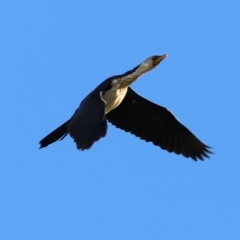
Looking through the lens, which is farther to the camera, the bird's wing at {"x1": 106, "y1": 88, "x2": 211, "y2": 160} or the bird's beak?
the bird's wing at {"x1": 106, "y1": 88, "x2": 211, "y2": 160}

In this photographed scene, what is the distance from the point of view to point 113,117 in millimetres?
19328

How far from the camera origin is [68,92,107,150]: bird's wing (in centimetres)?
1531

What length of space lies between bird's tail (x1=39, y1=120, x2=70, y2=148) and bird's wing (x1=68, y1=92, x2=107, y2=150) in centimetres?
63

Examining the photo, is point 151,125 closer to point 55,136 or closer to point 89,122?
point 55,136

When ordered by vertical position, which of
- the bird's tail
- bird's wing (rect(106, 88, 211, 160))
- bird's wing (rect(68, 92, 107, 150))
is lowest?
bird's wing (rect(68, 92, 107, 150))

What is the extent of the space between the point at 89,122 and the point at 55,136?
2.09 metres

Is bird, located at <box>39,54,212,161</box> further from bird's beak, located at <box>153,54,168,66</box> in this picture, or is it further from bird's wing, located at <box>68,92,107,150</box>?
bird's wing, located at <box>68,92,107,150</box>

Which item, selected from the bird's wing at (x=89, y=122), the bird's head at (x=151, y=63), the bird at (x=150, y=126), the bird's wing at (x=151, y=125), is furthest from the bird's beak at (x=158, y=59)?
the bird's wing at (x=151, y=125)

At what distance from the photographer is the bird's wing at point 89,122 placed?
50.2 feet

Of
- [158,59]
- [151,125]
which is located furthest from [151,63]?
[151,125]

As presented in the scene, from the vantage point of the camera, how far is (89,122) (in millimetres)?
15992

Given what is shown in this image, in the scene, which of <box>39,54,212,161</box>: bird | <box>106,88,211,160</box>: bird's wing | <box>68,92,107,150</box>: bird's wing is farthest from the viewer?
<box>106,88,211,160</box>: bird's wing

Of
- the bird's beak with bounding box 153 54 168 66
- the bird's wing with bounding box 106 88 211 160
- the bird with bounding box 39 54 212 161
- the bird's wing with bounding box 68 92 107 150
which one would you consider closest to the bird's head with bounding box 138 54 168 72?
the bird's beak with bounding box 153 54 168 66

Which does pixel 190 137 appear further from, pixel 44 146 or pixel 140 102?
pixel 44 146
